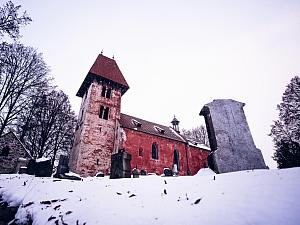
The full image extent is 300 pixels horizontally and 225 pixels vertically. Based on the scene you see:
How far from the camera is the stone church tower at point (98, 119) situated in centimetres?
1792

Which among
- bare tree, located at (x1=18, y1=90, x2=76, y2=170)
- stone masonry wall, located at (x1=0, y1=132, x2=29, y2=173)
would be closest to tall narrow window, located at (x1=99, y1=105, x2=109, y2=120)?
bare tree, located at (x1=18, y1=90, x2=76, y2=170)

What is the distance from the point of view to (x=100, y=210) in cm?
445

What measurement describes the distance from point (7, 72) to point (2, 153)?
360 inches

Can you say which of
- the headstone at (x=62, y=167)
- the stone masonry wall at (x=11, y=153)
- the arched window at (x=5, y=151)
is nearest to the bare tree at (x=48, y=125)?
the stone masonry wall at (x=11, y=153)

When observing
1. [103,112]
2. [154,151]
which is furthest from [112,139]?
[154,151]

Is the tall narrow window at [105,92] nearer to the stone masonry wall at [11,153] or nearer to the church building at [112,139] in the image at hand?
the church building at [112,139]

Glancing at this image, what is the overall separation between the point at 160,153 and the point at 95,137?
24.5 feet

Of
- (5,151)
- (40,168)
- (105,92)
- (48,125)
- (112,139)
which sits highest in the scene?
(105,92)

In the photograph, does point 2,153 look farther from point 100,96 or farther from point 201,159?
point 201,159

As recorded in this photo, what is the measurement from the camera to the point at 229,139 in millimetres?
8242

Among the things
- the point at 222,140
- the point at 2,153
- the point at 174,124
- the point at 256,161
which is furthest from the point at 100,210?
the point at 174,124

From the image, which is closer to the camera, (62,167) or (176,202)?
(176,202)

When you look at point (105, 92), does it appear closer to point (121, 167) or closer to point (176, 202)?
point (121, 167)

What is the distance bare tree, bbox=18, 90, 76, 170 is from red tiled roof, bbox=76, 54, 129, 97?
289 centimetres
